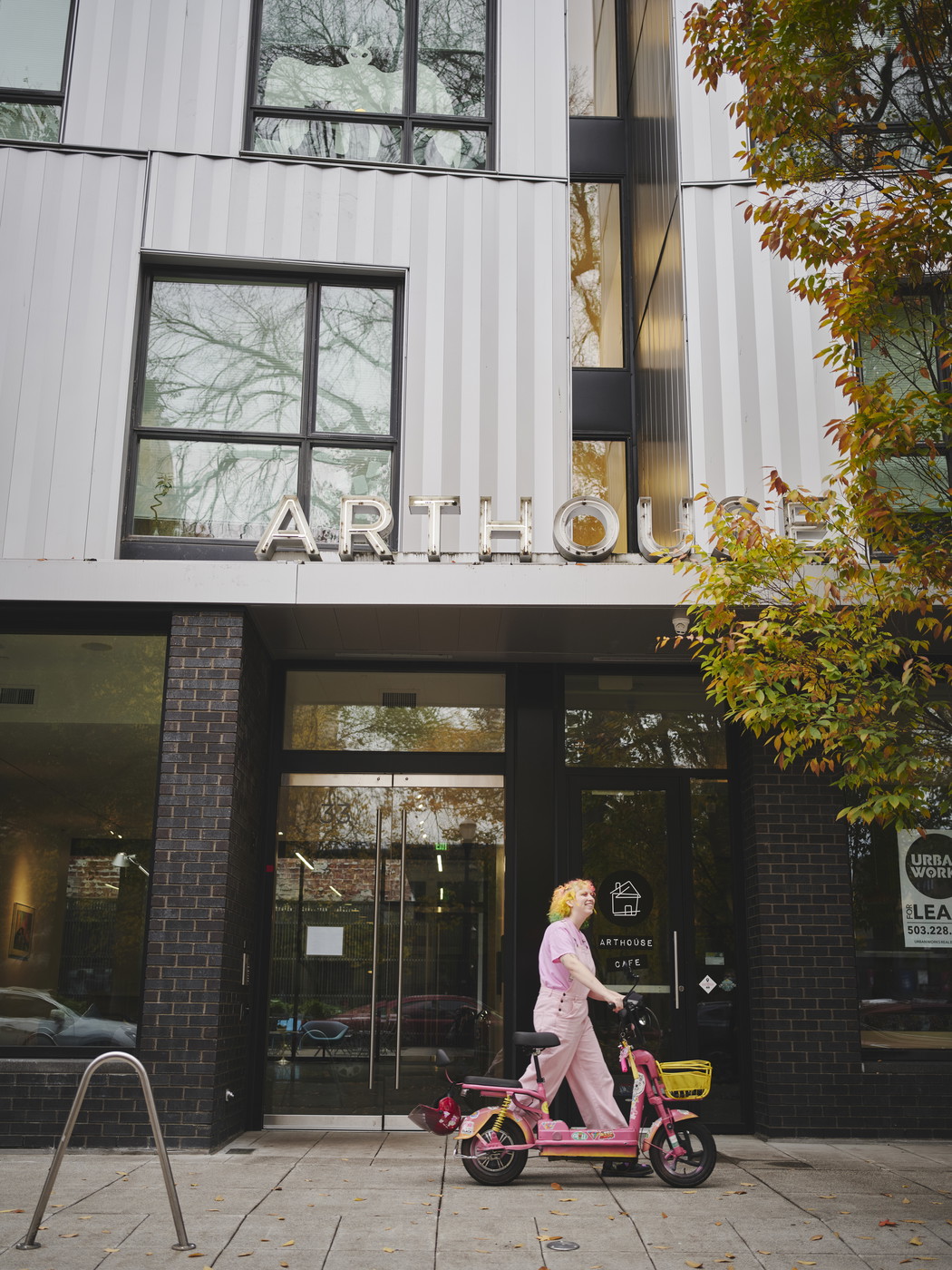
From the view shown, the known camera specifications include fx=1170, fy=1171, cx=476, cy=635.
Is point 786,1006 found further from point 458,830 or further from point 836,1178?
point 458,830

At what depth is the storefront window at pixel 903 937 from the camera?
31.6 ft

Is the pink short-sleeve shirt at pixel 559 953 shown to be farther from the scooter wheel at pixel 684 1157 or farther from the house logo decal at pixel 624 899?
the house logo decal at pixel 624 899

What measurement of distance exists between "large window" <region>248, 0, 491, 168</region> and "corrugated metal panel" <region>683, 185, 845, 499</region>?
2475 mm

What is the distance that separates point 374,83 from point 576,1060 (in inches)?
351

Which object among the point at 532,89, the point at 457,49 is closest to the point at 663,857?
the point at 532,89

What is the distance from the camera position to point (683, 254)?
33.3ft

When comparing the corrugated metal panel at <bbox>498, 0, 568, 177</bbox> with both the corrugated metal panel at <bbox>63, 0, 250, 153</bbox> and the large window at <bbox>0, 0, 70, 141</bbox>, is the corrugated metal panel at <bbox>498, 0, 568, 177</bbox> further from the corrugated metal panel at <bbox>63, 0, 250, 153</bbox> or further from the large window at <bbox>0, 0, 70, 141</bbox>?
the large window at <bbox>0, 0, 70, 141</bbox>

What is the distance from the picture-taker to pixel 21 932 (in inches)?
356

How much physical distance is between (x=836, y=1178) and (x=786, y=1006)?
6.15 ft

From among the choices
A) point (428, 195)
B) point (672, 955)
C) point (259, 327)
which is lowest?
point (672, 955)

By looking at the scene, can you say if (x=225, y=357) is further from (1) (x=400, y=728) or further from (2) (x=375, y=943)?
(2) (x=375, y=943)

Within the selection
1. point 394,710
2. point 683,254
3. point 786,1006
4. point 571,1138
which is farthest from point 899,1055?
point 683,254

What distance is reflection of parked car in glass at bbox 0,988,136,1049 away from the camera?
28.8ft

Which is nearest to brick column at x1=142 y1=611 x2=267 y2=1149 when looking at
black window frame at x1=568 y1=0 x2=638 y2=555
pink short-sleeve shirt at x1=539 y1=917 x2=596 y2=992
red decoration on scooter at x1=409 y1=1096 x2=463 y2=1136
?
red decoration on scooter at x1=409 y1=1096 x2=463 y2=1136
